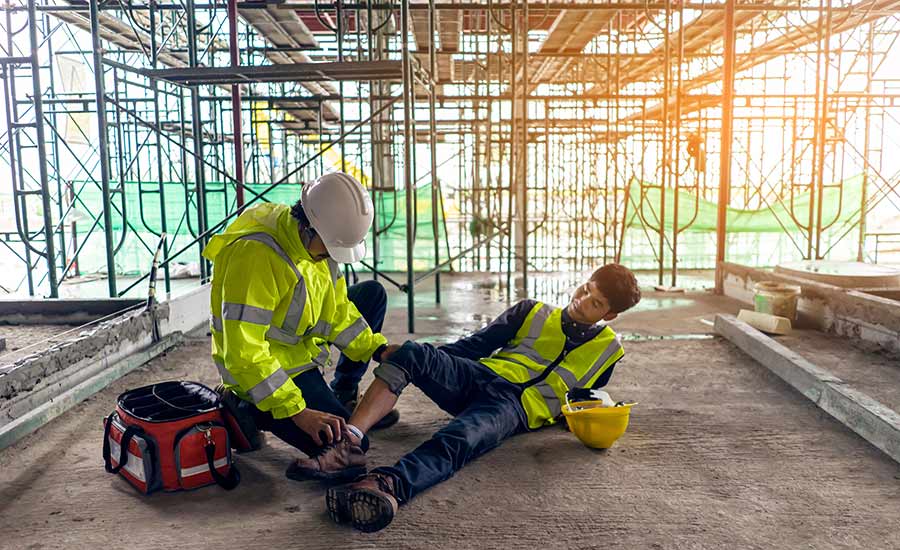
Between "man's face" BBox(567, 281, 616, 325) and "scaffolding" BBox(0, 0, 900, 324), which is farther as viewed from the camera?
"scaffolding" BBox(0, 0, 900, 324)

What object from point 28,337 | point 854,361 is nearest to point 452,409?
point 854,361

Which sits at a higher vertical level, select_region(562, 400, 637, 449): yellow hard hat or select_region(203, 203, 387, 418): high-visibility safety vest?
select_region(203, 203, 387, 418): high-visibility safety vest

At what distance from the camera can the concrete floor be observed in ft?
8.17

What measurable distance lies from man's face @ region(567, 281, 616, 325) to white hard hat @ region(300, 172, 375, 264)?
122cm

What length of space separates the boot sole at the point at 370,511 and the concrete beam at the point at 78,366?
212cm

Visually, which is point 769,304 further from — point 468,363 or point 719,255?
point 468,363

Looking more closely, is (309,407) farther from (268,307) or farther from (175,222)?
(175,222)

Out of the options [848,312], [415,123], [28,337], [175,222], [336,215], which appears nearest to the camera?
[336,215]

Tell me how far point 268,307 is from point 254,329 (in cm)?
12

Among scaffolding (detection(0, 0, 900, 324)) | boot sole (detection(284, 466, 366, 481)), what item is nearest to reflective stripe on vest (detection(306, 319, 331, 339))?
boot sole (detection(284, 466, 366, 481))

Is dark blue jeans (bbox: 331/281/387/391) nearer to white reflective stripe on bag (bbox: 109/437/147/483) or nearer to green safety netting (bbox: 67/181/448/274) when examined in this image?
white reflective stripe on bag (bbox: 109/437/147/483)

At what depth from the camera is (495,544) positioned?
2.44 metres

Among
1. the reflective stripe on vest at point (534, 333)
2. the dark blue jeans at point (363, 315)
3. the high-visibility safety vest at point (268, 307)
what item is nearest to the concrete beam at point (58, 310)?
the dark blue jeans at point (363, 315)

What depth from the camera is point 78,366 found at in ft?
14.0
